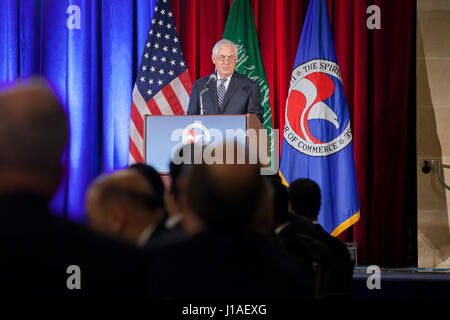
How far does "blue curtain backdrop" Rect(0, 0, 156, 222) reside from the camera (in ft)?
22.4

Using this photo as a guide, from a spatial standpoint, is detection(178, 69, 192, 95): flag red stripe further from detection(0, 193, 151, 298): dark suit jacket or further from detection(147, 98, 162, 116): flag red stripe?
detection(0, 193, 151, 298): dark suit jacket

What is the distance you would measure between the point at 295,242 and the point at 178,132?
1558 millimetres

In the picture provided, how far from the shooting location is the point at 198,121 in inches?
142

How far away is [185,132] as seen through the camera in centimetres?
365

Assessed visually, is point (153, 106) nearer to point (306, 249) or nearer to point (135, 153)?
point (135, 153)

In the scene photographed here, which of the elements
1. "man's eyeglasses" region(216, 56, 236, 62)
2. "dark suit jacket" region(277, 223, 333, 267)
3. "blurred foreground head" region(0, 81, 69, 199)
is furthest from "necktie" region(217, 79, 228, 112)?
"blurred foreground head" region(0, 81, 69, 199)

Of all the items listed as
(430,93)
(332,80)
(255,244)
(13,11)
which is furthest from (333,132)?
(255,244)

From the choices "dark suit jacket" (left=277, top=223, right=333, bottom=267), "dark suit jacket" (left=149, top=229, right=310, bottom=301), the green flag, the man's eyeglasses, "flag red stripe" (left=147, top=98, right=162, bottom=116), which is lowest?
"dark suit jacket" (left=277, top=223, right=333, bottom=267)

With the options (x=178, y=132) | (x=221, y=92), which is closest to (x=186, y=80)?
(x=221, y=92)

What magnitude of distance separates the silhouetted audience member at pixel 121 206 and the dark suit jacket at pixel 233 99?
120 inches

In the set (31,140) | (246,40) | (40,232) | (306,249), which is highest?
(246,40)

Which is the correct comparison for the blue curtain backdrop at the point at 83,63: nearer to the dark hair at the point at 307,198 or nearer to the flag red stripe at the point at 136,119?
the flag red stripe at the point at 136,119

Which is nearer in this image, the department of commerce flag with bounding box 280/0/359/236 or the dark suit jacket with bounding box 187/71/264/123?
the dark suit jacket with bounding box 187/71/264/123

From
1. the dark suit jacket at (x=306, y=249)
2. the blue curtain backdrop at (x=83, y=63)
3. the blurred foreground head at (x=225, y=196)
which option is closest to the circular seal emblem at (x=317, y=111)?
the blue curtain backdrop at (x=83, y=63)
